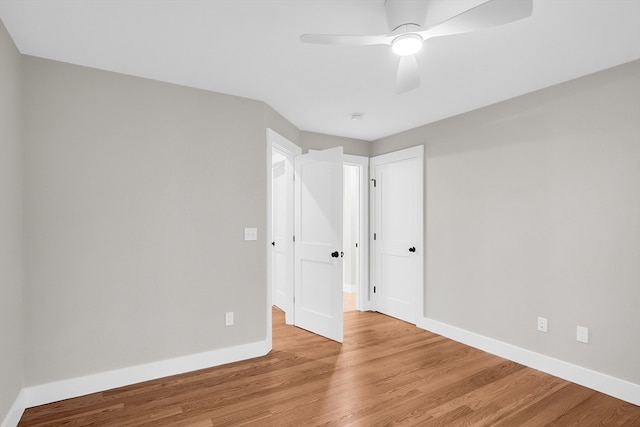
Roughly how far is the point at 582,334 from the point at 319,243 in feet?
8.09

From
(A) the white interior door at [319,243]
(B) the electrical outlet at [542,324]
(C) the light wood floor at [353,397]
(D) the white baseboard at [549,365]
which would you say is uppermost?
(A) the white interior door at [319,243]

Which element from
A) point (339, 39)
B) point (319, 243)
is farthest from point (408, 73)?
point (319, 243)

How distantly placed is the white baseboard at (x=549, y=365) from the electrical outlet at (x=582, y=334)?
23 centimetres

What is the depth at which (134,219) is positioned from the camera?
108 inches

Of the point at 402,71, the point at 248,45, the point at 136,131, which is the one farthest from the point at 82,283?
the point at 402,71

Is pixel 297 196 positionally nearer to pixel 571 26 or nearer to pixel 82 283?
pixel 82 283

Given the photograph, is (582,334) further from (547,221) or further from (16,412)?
(16,412)

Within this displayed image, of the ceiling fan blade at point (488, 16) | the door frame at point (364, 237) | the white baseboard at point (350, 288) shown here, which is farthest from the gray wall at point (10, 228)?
the white baseboard at point (350, 288)

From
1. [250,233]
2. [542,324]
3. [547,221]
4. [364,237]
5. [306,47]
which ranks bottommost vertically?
[542,324]

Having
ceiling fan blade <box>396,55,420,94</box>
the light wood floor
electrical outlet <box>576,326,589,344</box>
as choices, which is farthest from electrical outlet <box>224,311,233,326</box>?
electrical outlet <box>576,326,589,344</box>

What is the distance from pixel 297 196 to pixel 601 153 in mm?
2877

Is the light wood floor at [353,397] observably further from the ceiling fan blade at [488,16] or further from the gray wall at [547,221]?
the ceiling fan blade at [488,16]

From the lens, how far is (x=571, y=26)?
2.01 m

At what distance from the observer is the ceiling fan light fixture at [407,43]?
1752 millimetres
